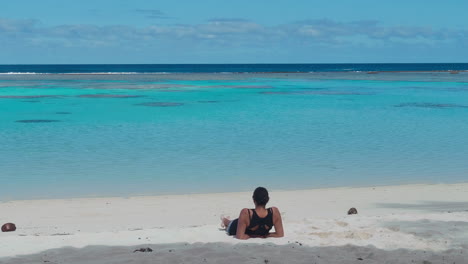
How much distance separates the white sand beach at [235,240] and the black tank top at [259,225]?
0.17m

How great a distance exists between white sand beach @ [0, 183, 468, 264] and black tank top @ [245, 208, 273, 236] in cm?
17

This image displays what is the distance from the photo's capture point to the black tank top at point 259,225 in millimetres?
7180

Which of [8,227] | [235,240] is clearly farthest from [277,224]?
[8,227]

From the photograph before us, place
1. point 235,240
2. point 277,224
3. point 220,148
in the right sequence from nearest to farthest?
point 235,240 → point 277,224 → point 220,148

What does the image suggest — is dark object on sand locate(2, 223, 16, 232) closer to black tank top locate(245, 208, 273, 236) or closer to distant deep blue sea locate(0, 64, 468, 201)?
distant deep blue sea locate(0, 64, 468, 201)

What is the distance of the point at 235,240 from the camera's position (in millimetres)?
7086

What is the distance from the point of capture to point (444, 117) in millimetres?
24406

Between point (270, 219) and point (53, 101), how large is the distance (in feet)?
90.7

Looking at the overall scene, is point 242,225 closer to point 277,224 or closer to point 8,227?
point 277,224

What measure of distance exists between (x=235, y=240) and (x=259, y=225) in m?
0.33

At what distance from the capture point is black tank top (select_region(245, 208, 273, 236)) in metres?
7.18

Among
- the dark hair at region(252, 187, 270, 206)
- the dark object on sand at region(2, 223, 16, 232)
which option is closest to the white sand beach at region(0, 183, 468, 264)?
the dark object on sand at region(2, 223, 16, 232)

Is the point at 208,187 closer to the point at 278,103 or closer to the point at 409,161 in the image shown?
the point at 409,161

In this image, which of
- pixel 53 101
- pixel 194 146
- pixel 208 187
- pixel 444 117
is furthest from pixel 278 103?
pixel 208 187
